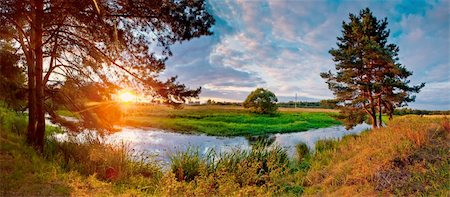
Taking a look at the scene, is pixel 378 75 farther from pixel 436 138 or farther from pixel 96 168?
pixel 96 168

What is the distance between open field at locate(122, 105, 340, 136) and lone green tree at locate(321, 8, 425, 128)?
3449 mm

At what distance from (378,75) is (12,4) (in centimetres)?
2160

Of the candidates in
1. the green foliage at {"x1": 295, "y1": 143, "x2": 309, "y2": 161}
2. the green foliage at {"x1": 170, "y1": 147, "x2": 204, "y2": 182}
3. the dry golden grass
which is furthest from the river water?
the dry golden grass

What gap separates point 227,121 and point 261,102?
4964 mm

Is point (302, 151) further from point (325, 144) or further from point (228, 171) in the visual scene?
point (228, 171)

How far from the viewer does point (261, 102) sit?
1554 inches

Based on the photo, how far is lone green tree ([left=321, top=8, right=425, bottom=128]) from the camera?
20.5m

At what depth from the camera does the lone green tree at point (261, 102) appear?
35.8 m

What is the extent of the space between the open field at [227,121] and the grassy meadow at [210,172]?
58.3 ft

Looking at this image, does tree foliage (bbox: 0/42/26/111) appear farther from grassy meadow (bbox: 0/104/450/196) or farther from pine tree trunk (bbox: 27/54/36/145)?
grassy meadow (bbox: 0/104/450/196)

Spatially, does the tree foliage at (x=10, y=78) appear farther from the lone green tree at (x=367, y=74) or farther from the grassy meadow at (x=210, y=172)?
the lone green tree at (x=367, y=74)

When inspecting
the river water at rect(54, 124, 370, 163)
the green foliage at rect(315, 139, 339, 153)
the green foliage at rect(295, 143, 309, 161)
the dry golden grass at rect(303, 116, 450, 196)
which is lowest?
the river water at rect(54, 124, 370, 163)

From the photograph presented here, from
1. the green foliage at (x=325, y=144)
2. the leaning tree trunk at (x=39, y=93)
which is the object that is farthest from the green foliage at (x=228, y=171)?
the green foliage at (x=325, y=144)

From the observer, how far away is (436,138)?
9.01 meters
